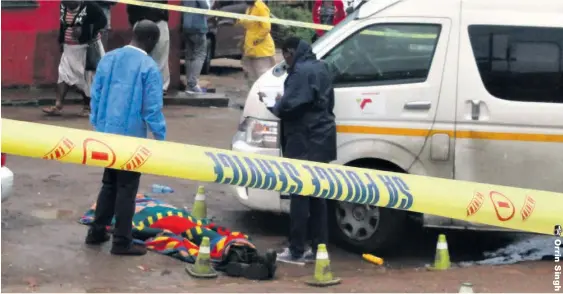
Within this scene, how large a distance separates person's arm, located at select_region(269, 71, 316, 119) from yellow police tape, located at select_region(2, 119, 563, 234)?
5.76 ft

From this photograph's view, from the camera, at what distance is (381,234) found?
852cm

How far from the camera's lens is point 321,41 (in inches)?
354

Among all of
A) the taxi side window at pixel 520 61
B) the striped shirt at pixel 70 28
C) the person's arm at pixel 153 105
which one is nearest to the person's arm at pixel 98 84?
the person's arm at pixel 153 105

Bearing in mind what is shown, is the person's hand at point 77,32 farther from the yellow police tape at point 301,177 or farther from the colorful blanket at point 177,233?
the yellow police tape at point 301,177

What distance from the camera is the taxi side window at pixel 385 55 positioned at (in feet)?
28.2

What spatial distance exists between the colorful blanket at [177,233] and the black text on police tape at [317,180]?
1.62m

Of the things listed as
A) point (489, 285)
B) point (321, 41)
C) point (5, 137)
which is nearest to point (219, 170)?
point (5, 137)

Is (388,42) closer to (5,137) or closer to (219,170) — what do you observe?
(219,170)

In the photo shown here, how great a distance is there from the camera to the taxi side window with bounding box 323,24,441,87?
859 cm

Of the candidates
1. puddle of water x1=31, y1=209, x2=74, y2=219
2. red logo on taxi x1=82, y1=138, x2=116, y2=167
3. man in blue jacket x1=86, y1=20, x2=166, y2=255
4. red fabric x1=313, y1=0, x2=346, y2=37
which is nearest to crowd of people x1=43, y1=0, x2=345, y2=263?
man in blue jacket x1=86, y1=20, x2=166, y2=255

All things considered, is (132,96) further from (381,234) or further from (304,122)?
(381,234)

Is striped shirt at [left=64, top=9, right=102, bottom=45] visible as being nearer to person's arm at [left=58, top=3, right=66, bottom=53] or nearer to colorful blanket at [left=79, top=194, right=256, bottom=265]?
person's arm at [left=58, top=3, right=66, bottom=53]

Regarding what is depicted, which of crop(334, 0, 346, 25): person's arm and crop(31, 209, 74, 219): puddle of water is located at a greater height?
crop(334, 0, 346, 25): person's arm

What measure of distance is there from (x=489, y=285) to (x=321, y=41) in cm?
253
